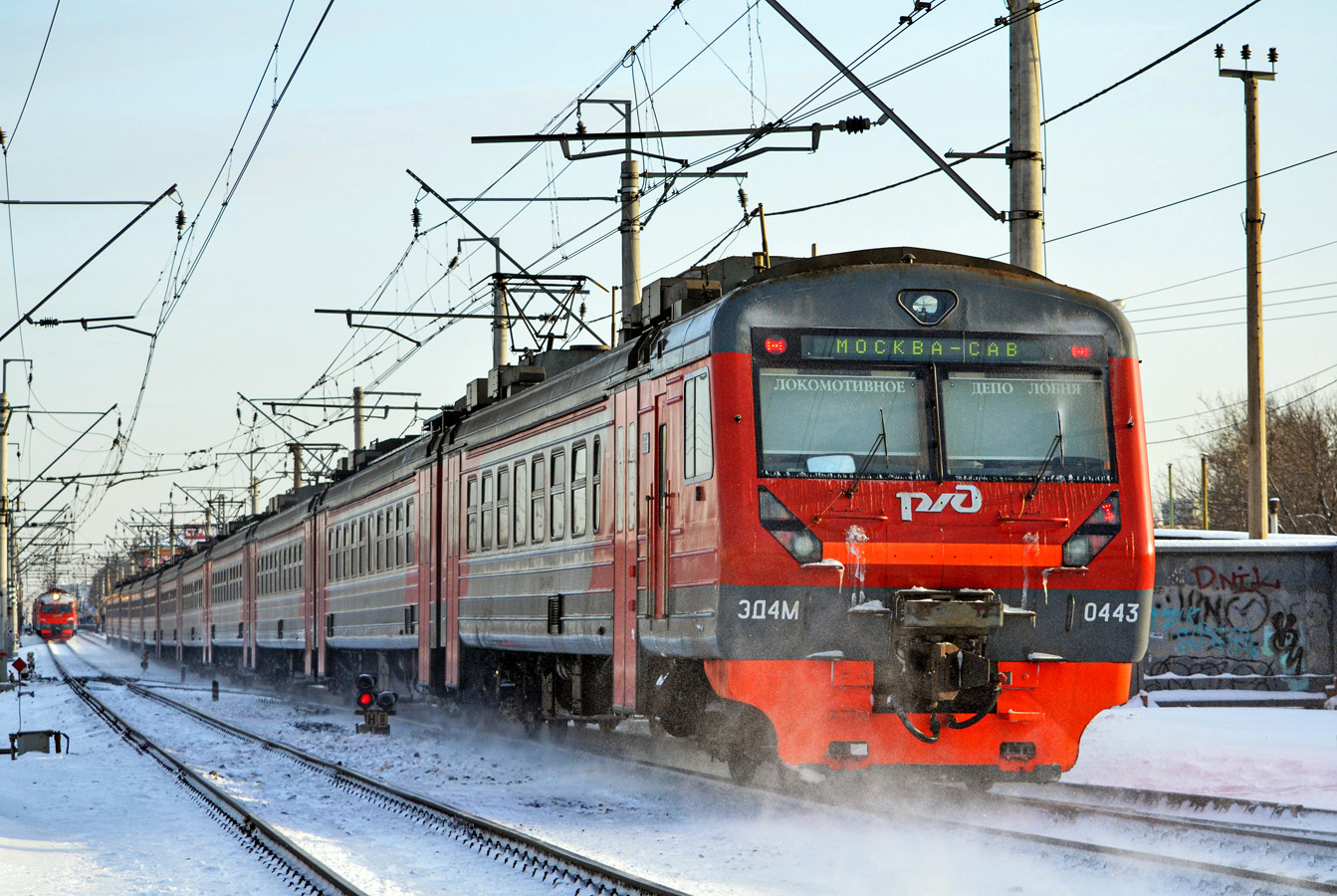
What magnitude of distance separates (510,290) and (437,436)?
4.76m

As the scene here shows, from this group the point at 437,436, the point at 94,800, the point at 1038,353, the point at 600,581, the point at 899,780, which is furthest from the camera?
the point at 437,436

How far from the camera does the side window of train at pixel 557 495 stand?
13.9 metres

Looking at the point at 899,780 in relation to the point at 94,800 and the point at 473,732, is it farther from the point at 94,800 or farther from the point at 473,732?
the point at 473,732

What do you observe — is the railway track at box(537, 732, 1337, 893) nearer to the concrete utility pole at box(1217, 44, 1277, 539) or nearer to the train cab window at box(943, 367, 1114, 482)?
the train cab window at box(943, 367, 1114, 482)

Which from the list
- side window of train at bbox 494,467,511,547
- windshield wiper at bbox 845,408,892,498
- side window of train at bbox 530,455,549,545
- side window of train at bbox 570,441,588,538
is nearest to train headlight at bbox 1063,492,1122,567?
windshield wiper at bbox 845,408,892,498

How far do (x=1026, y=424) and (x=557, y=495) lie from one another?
4.98m

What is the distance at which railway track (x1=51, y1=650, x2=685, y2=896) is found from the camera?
8531 mm

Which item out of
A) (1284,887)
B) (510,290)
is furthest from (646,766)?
(510,290)

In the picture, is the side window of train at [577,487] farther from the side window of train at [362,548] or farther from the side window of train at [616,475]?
Result: the side window of train at [362,548]

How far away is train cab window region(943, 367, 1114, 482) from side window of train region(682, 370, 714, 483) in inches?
57.1

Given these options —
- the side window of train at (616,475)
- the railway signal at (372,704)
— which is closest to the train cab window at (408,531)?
the railway signal at (372,704)

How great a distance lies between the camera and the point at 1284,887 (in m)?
7.62

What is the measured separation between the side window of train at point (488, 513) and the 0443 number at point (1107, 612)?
7.34m

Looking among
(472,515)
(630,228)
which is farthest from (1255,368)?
(472,515)
